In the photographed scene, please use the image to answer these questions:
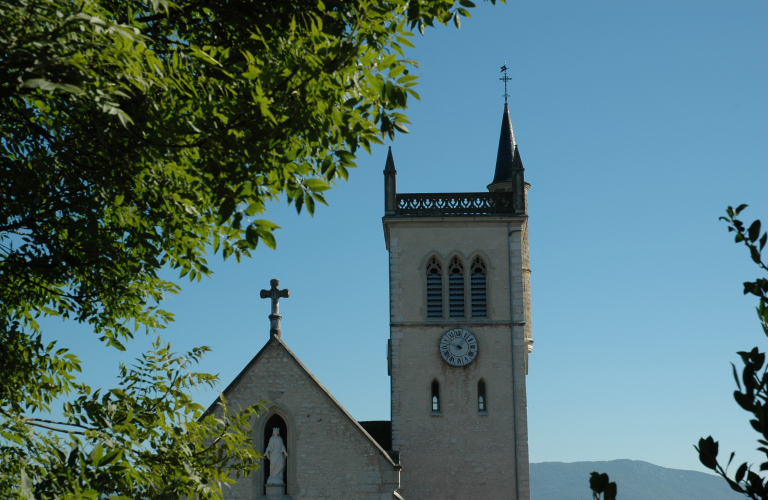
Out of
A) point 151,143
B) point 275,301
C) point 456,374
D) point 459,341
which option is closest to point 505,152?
point 459,341

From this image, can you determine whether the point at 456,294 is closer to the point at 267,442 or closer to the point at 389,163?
the point at 389,163

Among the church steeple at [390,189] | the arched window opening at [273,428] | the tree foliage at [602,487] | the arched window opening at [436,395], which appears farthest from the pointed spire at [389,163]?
the tree foliage at [602,487]

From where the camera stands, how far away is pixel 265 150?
6.10 metres

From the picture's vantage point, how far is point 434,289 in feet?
94.7

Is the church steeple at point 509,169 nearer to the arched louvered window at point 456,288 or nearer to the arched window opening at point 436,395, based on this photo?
the arched louvered window at point 456,288

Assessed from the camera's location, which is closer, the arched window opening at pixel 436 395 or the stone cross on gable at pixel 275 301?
the stone cross on gable at pixel 275 301

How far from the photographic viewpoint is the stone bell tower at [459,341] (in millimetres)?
27250

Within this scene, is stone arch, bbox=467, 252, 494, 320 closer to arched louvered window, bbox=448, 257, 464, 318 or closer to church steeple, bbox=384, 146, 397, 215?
arched louvered window, bbox=448, 257, 464, 318

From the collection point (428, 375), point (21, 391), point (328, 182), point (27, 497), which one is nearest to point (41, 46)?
point (328, 182)

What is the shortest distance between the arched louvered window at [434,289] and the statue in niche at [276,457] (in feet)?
29.5

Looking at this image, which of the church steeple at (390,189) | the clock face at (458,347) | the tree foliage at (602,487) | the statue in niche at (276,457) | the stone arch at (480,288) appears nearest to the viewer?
the tree foliage at (602,487)

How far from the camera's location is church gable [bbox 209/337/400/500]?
20.6m

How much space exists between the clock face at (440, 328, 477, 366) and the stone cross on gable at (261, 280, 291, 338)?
7.70 m

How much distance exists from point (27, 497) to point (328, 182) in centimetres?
295
